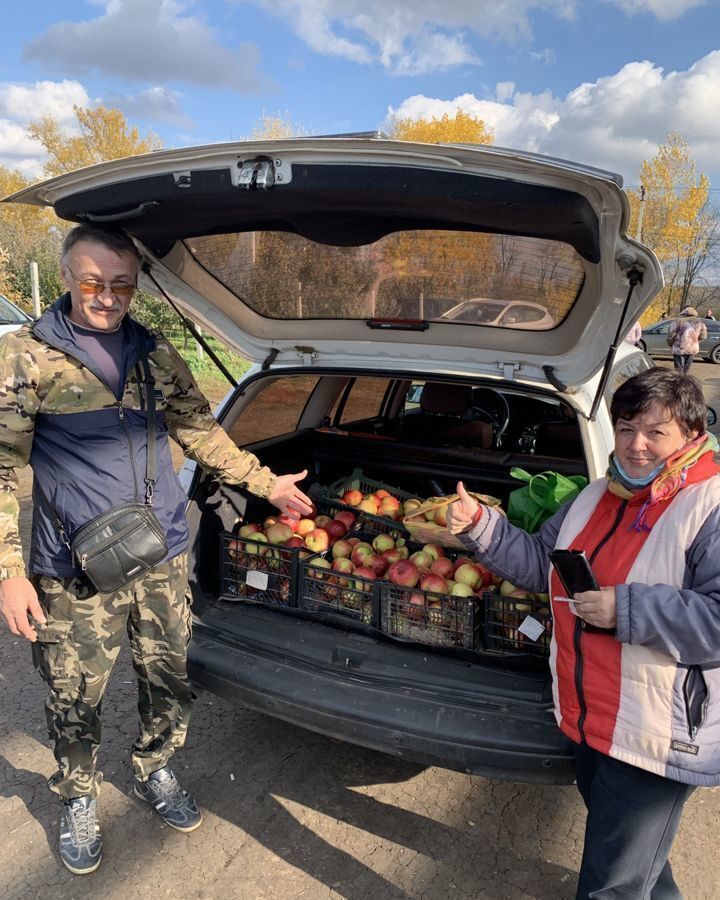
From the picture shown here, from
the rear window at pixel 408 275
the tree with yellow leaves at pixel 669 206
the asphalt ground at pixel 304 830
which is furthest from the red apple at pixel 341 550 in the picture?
the tree with yellow leaves at pixel 669 206

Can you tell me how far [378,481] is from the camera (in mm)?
3703

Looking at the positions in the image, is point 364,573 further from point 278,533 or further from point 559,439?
point 559,439

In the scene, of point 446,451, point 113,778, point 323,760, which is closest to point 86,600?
point 113,778

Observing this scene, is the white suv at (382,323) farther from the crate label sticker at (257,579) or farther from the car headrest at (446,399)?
the car headrest at (446,399)

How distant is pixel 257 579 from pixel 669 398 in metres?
1.79

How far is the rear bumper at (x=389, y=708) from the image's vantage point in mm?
1999

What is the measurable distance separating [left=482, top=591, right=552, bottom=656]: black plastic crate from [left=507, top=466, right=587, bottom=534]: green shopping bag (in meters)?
0.35

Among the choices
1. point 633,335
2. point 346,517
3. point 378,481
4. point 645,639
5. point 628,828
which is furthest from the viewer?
point 633,335

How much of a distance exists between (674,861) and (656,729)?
114 centimetres

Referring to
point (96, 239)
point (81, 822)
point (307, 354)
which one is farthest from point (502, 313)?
point (81, 822)

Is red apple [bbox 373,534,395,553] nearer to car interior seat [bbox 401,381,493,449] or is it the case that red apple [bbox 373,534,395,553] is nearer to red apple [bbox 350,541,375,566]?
red apple [bbox 350,541,375,566]

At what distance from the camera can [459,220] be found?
196 centimetres

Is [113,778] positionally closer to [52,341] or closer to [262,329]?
[52,341]

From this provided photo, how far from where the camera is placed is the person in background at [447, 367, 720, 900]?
1578 mm
